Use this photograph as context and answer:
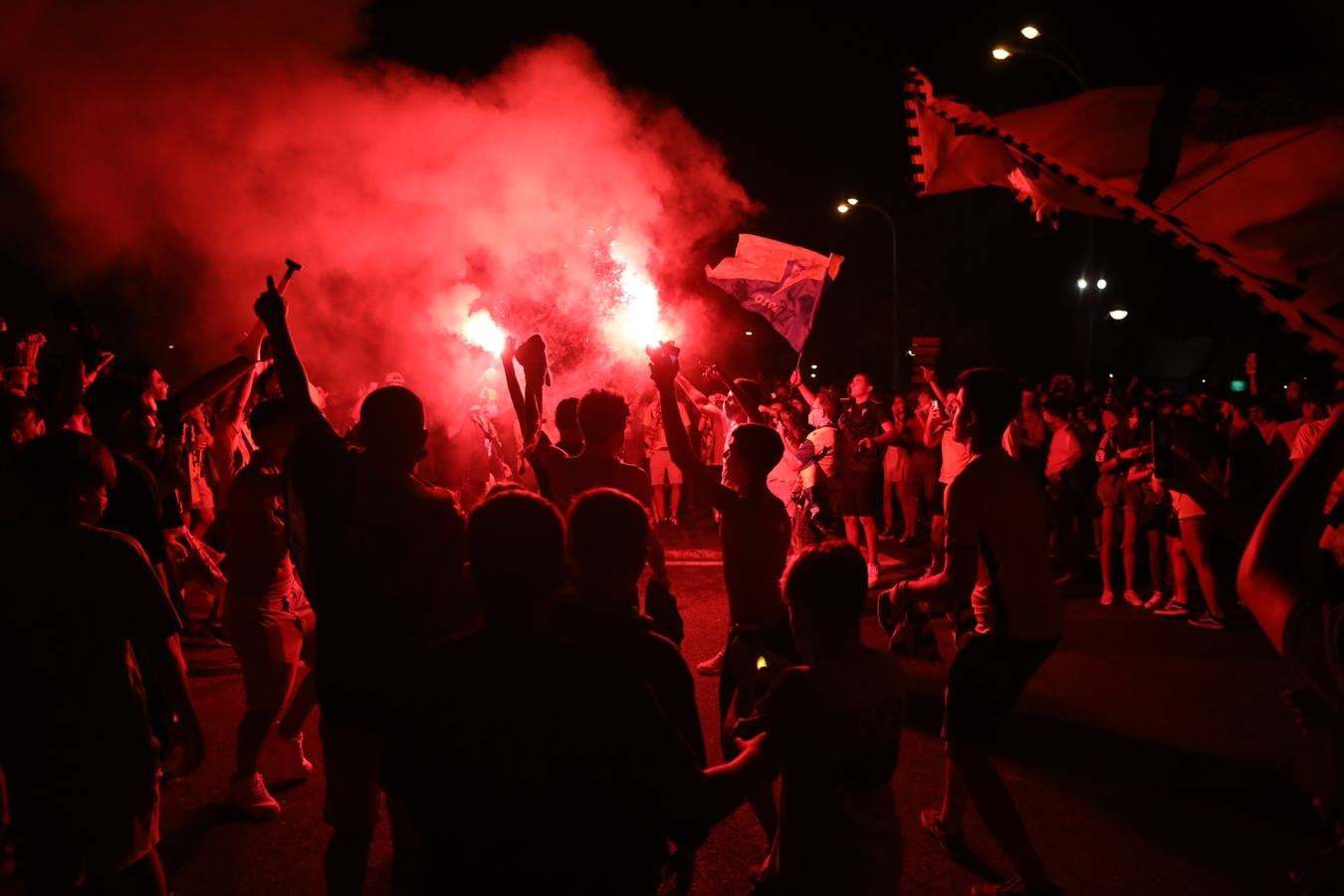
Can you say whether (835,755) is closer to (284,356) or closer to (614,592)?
(614,592)

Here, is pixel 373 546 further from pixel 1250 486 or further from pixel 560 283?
pixel 560 283

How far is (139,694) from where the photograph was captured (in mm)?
2785

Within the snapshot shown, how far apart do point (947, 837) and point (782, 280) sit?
19.7 feet

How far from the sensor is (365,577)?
2.77m

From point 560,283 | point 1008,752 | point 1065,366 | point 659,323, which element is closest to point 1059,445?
point 659,323

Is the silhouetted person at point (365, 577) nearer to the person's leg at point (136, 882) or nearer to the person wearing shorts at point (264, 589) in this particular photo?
the person's leg at point (136, 882)

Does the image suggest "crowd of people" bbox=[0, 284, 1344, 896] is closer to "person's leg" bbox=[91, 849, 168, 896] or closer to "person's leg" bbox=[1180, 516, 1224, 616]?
"person's leg" bbox=[91, 849, 168, 896]

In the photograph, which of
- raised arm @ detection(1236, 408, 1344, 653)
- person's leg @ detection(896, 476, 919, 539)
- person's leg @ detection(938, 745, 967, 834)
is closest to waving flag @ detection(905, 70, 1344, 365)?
raised arm @ detection(1236, 408, 1344, 653)

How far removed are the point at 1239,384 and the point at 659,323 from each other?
36847mm

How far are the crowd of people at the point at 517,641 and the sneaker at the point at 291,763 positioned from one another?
0.02 m

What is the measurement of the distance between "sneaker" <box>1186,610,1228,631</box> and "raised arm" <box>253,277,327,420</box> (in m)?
7.16

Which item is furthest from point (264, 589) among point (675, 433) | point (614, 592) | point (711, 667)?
point (711, 667)

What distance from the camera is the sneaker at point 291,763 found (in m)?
4.59

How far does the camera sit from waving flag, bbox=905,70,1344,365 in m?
1.98
